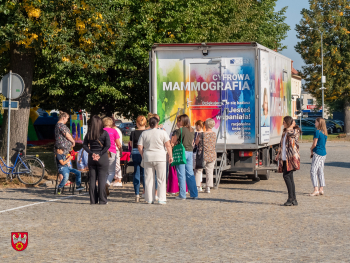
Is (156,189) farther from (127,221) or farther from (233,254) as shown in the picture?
(233,254)

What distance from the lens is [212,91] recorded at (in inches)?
526

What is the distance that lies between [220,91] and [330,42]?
1401 inches

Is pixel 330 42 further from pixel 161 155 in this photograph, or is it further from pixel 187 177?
pixel 161 155

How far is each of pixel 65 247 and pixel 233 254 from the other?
1.99 meters

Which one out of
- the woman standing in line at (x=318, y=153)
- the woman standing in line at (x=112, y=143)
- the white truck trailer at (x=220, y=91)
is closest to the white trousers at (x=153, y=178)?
the woman standing in line at (x=112, y=143)

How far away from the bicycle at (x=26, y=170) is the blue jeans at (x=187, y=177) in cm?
394

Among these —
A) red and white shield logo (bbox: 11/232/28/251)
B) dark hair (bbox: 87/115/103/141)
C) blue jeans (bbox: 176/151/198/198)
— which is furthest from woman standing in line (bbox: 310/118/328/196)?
red and white shield logo (bbox: 11/232/28/251)

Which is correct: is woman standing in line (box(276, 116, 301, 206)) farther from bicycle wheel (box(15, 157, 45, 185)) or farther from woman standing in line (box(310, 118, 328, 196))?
bicycle wheel (box(15, 157, 45, 185))

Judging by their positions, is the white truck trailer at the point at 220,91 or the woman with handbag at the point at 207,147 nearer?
the woman with handbag at the point at 207,147

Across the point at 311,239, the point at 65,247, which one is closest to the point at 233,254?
the point at 311,239

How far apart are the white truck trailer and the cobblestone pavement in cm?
142

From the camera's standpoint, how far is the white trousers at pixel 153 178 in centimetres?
1072

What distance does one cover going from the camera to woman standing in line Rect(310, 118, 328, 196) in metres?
12.0

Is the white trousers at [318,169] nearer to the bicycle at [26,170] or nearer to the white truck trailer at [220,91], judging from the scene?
the white truck trailer at [220,91]
